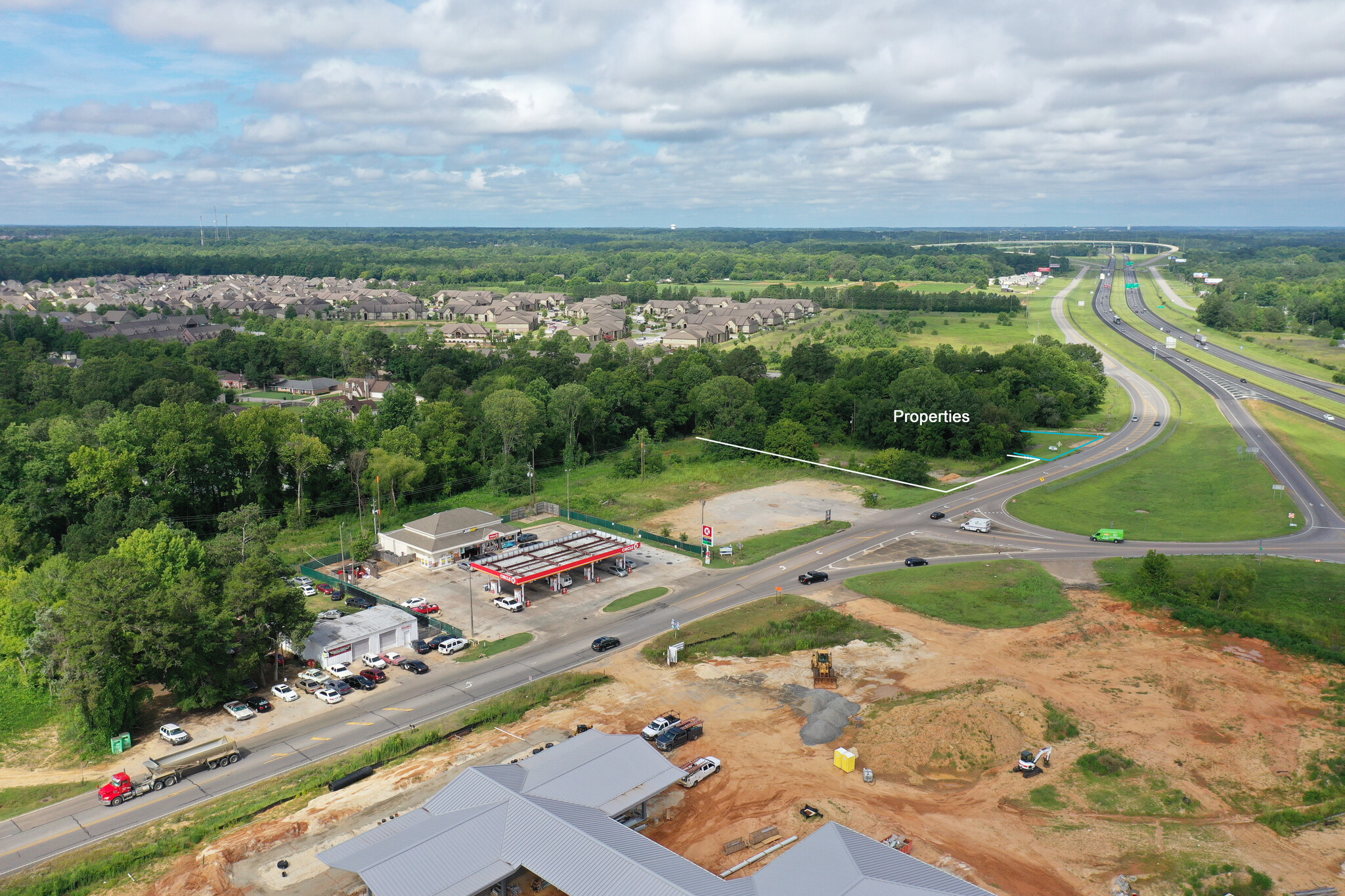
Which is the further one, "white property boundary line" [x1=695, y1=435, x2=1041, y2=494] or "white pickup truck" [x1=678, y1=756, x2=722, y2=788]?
"white property boundary line" [x1=695, y1=435, x2=1041, y2=494]

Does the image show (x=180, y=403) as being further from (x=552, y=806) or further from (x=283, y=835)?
(x=552, y=806)

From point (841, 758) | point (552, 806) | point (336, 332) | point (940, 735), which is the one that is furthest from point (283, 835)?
point (336, 332)

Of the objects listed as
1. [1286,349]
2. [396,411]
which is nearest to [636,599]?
[396,411]

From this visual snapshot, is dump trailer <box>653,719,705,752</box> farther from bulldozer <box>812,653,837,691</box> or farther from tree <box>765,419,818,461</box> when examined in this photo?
tree <box>765,419,818,461</box>

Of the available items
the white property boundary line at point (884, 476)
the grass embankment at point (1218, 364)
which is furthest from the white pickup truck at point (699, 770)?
the grass embankment at point (1218, 364)

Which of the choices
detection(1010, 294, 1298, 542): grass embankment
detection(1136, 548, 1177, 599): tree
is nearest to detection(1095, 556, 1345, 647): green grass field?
detection(1136, 548, 1177, 599): tree

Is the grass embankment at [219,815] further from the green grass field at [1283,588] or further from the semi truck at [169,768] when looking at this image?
the green grass field at [1283,588]
